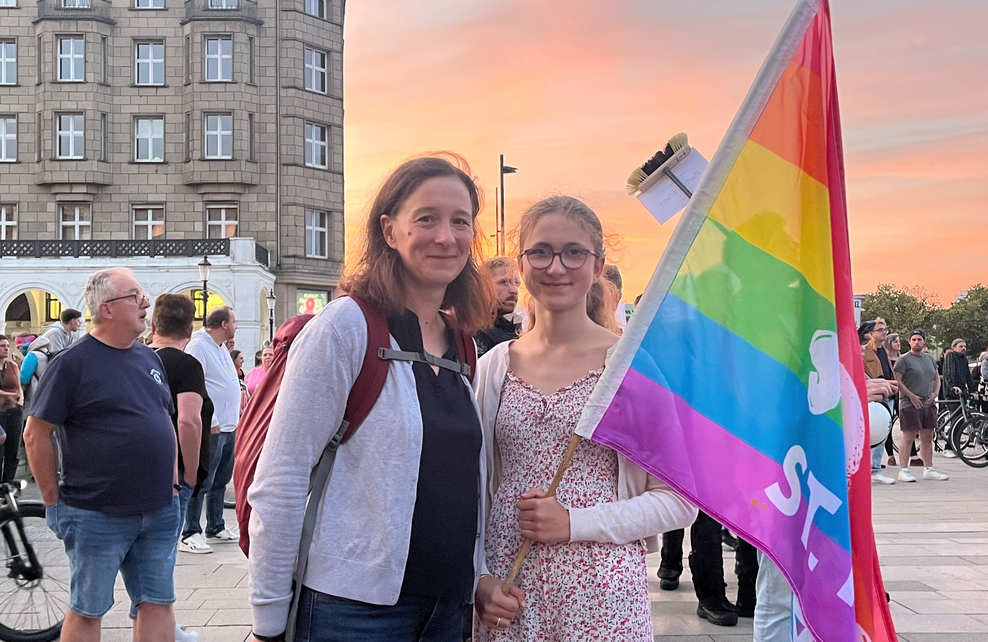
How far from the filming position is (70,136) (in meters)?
37.1

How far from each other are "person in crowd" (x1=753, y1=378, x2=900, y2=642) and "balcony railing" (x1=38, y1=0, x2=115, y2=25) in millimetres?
39382

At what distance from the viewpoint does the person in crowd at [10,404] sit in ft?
32.3

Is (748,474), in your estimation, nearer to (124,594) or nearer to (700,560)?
(700,560)

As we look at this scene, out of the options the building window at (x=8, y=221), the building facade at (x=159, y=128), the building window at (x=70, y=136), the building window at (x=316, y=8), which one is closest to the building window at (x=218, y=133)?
the building facade at (x=159, y=128)

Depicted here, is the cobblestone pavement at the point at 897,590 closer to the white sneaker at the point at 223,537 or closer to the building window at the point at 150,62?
the white sneaker at the point at 223,537

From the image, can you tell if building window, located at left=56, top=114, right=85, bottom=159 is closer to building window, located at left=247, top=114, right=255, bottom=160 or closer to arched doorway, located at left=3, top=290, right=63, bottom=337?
arched doorway, located at left=3, top=290, right=63, bottom=337

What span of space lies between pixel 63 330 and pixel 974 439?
525 inches

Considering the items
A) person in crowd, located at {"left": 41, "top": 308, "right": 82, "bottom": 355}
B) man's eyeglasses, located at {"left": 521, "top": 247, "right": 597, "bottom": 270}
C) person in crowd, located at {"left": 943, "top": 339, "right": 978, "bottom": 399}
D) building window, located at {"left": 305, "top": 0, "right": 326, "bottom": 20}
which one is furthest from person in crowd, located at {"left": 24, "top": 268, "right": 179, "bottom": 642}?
building window, located at {"left": 305, "top": 0, "right": 326, "bottom": 20}

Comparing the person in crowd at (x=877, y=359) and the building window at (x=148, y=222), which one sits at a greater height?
the building window at (x=148, y=222)

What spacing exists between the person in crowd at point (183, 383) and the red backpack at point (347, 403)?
10.8 ft

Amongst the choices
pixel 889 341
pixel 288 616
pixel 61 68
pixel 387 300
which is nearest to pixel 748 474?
pixel 387 300

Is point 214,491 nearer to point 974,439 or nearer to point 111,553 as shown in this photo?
point 111,553

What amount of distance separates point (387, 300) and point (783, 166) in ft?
3.90

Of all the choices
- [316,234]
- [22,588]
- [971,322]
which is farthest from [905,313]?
[22,588]
